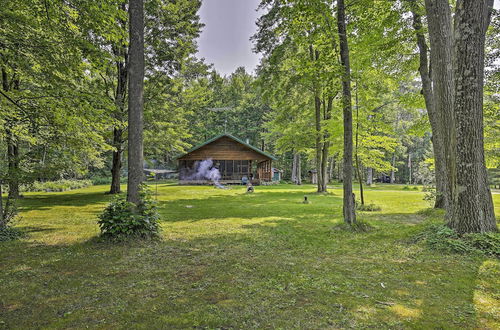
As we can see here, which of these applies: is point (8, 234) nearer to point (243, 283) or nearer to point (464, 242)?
point (243, 283)

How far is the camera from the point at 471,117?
5043 mm

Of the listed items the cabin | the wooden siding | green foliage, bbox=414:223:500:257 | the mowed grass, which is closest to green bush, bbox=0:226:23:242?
the mowed grass

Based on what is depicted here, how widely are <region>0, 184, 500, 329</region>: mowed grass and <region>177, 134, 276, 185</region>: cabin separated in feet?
71.5

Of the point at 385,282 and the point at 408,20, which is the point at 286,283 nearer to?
the point at 385,282

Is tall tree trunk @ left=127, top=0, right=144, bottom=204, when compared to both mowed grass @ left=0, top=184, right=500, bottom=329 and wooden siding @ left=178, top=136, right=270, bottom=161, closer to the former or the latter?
mowed grass @ left=0, top=184, right=500, bottom=329

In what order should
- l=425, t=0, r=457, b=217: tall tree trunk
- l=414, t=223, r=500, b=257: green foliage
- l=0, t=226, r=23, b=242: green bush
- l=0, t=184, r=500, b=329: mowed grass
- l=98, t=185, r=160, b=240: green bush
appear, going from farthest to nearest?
l=425, t=0, r=457, b=217: tall tree trunk, l=0, t=226, r=23, b=242: green bush, l=98, t=185, r=160, b=240: green bush, l=414, t=223, r=500, b=257: green foliage, l=0, t=184, r=500, b=329: mowed grass

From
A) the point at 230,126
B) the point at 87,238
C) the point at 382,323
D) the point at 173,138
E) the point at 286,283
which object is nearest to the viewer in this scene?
the point at 382,323

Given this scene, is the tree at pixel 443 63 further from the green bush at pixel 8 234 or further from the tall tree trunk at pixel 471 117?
the green bush at pixel 8 234

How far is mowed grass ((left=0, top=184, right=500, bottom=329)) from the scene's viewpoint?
2.71 m

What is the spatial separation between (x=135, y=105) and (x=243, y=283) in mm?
4622

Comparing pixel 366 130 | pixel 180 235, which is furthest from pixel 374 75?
pixel 180 235

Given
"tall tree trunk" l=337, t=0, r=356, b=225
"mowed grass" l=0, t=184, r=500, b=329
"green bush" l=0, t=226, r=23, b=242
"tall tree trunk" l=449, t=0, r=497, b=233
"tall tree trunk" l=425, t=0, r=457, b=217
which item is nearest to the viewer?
"mowed grass" l=0, t=184, r=500, b=329

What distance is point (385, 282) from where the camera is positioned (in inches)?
145

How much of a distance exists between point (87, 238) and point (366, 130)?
1163 centimetres
